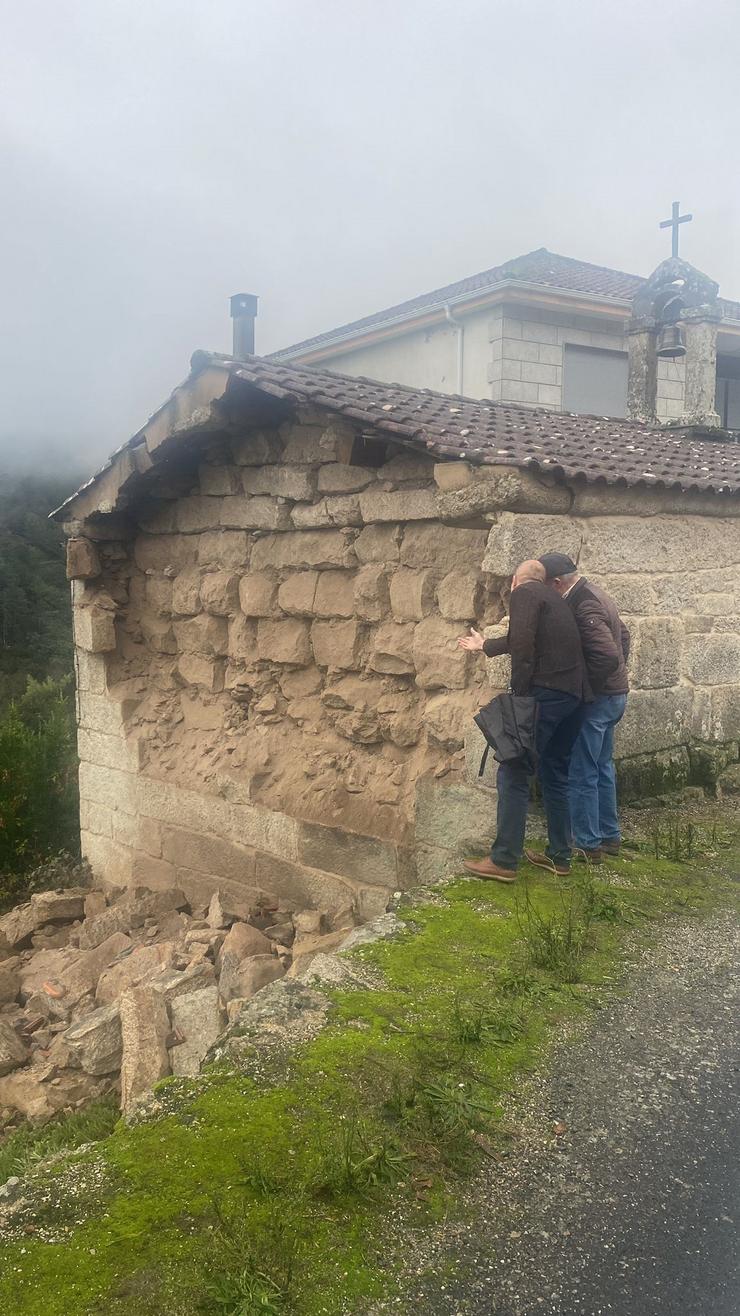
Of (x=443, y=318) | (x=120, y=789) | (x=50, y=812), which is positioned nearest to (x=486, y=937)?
(x=120, y=789)

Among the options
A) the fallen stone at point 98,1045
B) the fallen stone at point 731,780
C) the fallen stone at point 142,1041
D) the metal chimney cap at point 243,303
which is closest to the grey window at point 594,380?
the metal chimney cap at point 243,303

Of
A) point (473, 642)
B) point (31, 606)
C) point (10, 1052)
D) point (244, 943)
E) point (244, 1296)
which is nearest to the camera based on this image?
point (244, 1296)

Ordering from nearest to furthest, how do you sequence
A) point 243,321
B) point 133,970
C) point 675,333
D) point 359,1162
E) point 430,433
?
point 359,1162, point 430,433, point 133,970, point 243,321, point 675,333

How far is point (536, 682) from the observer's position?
5117 mm

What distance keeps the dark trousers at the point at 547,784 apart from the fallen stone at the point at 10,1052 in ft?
9.65

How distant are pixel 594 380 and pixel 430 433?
12.0 meters

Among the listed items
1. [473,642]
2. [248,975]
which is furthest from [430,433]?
[248,975]

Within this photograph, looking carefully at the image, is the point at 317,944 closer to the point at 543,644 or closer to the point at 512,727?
the point at 512,727

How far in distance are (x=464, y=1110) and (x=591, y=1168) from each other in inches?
14.9

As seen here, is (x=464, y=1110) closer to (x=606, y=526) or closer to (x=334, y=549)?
(x=606, y=526)

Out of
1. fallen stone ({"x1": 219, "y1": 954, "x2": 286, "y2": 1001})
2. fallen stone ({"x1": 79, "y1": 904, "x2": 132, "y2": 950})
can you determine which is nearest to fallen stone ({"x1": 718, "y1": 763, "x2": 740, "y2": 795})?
fallen stone ({"x1": 219, "y1": 954, "x2": 286, "y2": 1001})

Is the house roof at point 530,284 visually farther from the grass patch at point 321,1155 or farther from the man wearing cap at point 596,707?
the grass patch at point 321,1155

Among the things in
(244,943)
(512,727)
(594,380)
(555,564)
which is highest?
(594,380)

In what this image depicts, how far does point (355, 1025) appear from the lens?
3.53 m
